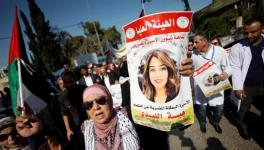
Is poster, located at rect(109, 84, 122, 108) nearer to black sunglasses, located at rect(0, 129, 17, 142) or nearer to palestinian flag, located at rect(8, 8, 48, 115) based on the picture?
palestinian flag, located at rect(8, 8, 48, 115)

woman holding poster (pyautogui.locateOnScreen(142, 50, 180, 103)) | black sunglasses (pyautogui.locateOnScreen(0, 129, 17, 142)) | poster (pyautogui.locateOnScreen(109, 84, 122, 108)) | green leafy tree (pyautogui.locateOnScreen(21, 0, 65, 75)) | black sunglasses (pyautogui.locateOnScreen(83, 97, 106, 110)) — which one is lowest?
poster (pyautogui.locateOnScreen(109, 84, 122, 108))

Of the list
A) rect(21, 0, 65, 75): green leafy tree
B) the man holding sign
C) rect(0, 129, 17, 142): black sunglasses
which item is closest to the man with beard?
the man holding sign

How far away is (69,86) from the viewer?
3.80m

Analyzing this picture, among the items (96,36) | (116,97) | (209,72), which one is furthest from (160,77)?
(96,36)

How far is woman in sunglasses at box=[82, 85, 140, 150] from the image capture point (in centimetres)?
212

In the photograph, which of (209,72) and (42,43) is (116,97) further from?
(42,43)

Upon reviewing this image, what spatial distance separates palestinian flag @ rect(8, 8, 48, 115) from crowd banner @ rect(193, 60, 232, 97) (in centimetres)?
238

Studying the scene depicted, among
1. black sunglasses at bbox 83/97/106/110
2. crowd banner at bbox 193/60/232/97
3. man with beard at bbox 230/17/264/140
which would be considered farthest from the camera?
crowd banner at bbox 193/60/232/97

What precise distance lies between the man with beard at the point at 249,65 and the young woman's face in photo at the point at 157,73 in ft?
6.87

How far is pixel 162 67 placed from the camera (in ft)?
5.87

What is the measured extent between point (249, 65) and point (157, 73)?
2319 mm

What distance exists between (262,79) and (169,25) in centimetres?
241

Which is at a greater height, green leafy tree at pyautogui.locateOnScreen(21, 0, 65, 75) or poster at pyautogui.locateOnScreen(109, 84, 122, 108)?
green leafy tree at pyautogui.locateOnScreen(21, 0, 65, 75)

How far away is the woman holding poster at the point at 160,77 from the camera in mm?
1773
